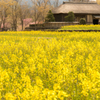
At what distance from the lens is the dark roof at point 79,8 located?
32812 mm

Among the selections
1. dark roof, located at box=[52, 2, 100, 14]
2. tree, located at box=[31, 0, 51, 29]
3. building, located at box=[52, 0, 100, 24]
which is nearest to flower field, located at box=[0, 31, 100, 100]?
building, located at box=[52, 0, 100, 24]

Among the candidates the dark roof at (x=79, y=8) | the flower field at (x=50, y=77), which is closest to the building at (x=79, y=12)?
the dark roof at (x=79, y=8)

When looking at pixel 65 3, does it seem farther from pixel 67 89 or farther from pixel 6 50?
pixel 67 89

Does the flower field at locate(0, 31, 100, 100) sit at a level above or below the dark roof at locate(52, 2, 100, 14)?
below

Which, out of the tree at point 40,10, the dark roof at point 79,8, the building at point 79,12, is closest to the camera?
the building at point 79,12

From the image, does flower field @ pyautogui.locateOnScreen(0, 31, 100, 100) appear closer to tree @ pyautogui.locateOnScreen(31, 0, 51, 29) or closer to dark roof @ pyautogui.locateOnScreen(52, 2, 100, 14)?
dark roof @ pyautogui.locateOnScreen(52, 2, 100, 14)

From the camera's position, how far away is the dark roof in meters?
32.8

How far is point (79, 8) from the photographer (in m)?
34.6

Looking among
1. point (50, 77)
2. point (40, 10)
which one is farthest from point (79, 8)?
point (50, 77)

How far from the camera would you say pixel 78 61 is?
559 centimetres

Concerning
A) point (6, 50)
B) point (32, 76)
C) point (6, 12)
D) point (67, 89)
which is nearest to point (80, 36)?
point (6, 50)

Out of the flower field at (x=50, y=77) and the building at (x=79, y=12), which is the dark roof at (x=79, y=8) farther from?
the flower field at (x=50, y=77)

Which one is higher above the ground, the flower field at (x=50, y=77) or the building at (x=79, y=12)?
the building at (x=79, y=12)

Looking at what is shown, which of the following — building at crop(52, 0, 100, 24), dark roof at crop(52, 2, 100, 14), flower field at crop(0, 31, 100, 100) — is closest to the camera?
flower field at crop(0, 31, 100, 100)
